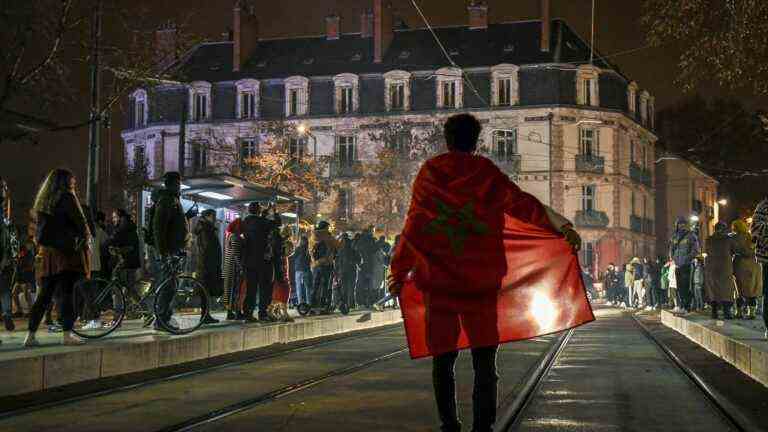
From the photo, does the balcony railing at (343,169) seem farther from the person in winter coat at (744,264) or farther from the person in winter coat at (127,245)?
the person in winter coat at (127,245)

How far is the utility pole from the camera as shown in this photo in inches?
754

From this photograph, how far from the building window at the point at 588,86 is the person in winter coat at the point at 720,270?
2200 inches

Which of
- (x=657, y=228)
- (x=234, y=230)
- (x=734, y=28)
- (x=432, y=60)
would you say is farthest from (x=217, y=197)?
(x=657, y=228)

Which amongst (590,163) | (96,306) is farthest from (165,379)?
(590,163)

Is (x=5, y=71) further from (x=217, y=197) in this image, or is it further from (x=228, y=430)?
(x=228, y=430)

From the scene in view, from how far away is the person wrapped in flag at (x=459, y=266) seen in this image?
19.9 ft

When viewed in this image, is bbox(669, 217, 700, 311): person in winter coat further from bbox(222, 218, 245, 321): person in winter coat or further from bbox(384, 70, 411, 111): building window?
bbox(384, 70, 411, 111): building window

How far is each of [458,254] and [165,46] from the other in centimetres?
1559

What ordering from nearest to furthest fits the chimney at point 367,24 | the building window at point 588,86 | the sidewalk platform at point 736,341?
1. the sidewalk platform at point 736,341
2. the building window at point 588,86
3. the chimney at point 367,24

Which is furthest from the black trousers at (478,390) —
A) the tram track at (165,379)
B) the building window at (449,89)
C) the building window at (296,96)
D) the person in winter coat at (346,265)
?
the building window at (296,96)

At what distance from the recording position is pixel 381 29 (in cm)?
7781

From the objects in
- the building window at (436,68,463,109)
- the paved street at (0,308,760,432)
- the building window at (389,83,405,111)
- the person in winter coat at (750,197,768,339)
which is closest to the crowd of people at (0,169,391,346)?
the paved street at (0,308,760,432)

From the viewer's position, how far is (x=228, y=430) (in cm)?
730

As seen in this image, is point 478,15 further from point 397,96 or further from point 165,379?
point 165,379
